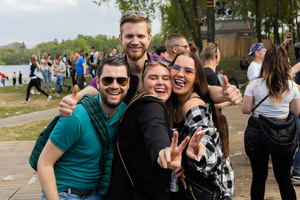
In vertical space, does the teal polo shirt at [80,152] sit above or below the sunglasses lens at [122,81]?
below

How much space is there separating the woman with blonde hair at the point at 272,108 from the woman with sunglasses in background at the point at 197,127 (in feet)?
4.27

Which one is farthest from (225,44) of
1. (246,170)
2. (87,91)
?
(87,91)

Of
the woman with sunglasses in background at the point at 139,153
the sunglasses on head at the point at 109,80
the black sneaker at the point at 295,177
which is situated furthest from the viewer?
the black sneaker at the point at 295,177

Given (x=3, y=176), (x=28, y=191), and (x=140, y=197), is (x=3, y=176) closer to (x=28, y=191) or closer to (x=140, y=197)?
(x=28, y=191)

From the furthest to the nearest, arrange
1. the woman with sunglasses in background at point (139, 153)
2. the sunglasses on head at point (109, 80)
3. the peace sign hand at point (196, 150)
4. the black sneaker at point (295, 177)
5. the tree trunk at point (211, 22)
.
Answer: the tree trunk at point (211, 22), the black sneaker at point (295, 177), the sunglasses on head at point (109, 80), the woman with sunglasses in background at point (139, 153), the peace sign hand at point (196, 150)

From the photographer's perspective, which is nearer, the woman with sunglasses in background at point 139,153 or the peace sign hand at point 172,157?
the peace sign hand at point 172,157

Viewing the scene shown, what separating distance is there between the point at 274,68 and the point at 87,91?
2.09 meters

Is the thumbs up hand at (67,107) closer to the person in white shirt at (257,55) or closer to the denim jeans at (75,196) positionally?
the denim jeans at (75,196)

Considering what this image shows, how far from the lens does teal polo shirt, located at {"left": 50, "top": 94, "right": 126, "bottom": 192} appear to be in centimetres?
198

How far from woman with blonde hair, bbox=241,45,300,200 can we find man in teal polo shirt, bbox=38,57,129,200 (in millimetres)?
1917

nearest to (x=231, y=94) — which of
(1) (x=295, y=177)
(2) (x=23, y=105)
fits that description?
(1) (x=295, y=177)

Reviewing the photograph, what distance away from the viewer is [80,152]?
2.07m

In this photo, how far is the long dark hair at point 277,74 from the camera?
11.3ft

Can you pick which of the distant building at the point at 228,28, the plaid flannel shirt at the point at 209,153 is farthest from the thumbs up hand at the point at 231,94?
the distant building at the point at 228,28
